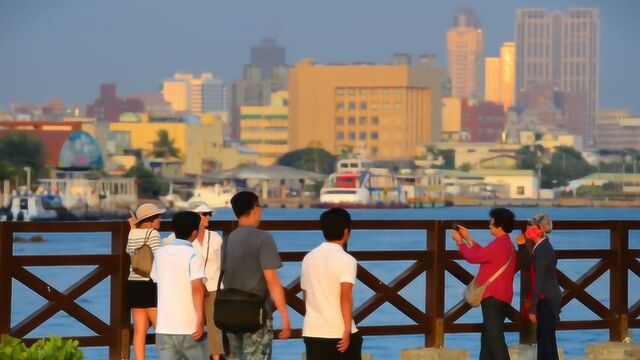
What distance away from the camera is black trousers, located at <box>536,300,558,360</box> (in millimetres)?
11719

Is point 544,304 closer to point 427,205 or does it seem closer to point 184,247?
point 184,247

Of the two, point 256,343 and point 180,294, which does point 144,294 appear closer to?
point 180,294

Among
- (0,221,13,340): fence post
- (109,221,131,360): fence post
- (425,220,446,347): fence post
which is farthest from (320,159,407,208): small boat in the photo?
(0,221,13,340): fence post

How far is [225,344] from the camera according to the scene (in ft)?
32.0

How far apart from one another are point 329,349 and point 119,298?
9.91 ft

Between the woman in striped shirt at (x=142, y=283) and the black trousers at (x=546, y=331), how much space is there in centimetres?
278

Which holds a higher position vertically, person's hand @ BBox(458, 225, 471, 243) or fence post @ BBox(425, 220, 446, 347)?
person's hand @ BBox(458, 225, 471, 243)

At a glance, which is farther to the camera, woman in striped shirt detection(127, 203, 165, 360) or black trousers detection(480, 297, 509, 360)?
black trousers detection(480, 297, 509, 360)

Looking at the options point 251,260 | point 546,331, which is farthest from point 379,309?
point 251,260

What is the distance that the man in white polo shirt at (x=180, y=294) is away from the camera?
962 cm

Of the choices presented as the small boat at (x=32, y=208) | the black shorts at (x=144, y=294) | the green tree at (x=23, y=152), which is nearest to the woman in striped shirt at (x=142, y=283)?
the black shorts at (x=144, y=294)

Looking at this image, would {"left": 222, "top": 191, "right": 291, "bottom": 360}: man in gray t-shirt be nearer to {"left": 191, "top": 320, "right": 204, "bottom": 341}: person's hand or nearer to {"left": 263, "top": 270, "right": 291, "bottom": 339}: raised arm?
{"left": 263, "top": 270, "right": 291, "bottom": 339}: raised arm

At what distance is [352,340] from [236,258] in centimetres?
80

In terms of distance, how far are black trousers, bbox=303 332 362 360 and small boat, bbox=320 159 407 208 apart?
159139 mm
